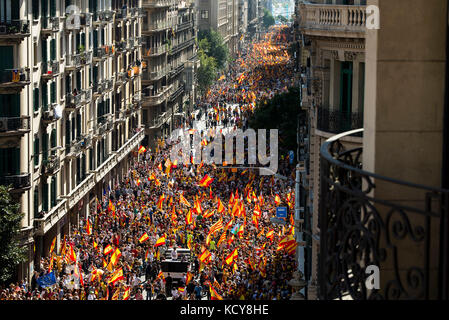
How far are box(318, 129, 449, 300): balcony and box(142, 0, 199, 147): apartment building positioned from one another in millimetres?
A: 77887

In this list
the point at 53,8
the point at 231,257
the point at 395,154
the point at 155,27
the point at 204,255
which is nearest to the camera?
the point at 395,154

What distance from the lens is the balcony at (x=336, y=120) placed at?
94.0 feet

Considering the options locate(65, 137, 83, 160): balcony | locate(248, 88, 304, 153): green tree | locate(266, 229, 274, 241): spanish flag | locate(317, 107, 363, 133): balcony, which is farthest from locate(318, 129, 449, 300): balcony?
locate(248, 88, 304, 153): green tree

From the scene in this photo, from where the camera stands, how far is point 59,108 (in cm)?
5134

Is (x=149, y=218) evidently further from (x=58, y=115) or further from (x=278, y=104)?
(x=278, y=104)

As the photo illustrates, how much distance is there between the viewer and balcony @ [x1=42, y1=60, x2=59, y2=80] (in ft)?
161

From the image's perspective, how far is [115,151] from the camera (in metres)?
72.8

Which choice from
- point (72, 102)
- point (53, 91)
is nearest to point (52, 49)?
point (53, 91)

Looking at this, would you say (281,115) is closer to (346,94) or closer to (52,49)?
(52,49)

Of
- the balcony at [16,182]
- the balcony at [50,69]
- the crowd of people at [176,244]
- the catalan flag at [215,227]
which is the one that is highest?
the balcony at [50,69]

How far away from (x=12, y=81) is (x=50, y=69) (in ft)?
19.8

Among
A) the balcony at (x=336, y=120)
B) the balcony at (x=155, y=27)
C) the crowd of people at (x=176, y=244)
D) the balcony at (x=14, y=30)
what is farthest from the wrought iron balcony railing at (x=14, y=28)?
the balcony at (x=155, y=27)

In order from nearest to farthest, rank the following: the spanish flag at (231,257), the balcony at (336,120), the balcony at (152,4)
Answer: the balcony at (336,120) < the spanish flag at (231,257) < the balcony at (152,4)

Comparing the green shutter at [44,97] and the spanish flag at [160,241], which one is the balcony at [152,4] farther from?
the spanish flag at [160,241]
